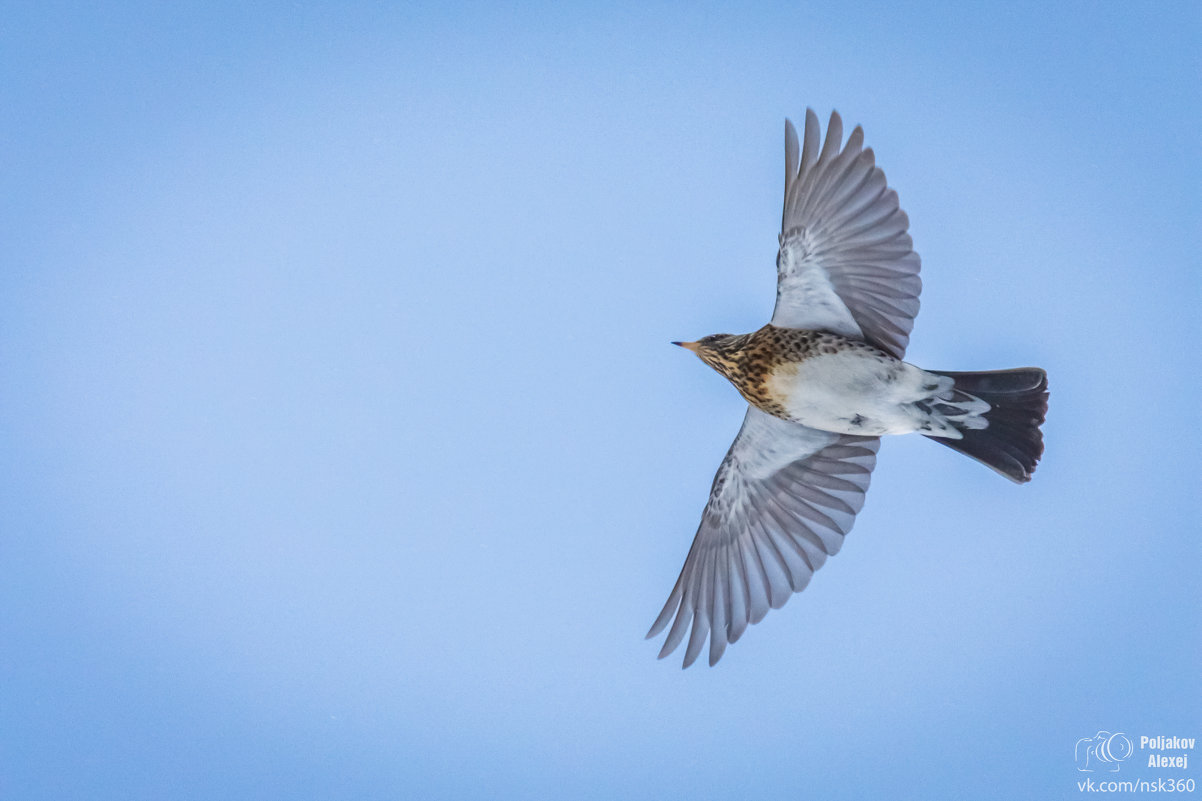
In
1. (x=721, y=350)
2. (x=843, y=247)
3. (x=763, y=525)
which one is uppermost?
(x=843, y=247)

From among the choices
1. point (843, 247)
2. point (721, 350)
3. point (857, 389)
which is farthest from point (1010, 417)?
point (721, 350)

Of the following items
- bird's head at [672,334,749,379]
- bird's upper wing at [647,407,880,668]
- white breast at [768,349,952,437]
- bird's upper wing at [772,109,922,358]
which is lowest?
bird's upper wing at [647,407,880,668]

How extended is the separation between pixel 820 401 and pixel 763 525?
399 millimetres

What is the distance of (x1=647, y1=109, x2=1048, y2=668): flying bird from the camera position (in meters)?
2.09

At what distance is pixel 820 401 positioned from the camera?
216cm

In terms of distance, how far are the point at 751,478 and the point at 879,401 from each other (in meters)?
0.41

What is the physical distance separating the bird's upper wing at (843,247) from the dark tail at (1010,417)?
0.65ft

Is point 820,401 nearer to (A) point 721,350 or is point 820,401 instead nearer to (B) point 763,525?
(A) point 721,350

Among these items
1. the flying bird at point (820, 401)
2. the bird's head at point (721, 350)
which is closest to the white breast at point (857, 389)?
the flying bird at point (820, 401)

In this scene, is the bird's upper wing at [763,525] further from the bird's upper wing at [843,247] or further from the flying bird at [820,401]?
the bird's upper wing at [843,247]

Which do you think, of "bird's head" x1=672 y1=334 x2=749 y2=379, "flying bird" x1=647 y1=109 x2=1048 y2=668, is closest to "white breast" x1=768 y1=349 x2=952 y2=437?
"flying bird" x1=647 y1=109 x2=1048 y2=668

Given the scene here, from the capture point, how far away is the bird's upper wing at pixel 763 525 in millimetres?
2299

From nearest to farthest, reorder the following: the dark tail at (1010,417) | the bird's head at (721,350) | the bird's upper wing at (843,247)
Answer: the bird's upper wing at (843,247) → the dark tail at (1010,417) → the bird's head at (721,350)

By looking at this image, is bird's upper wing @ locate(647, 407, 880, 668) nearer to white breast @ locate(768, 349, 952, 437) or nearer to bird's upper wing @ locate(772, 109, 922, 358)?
white breast @ locate(768, 349, 952, 437)
